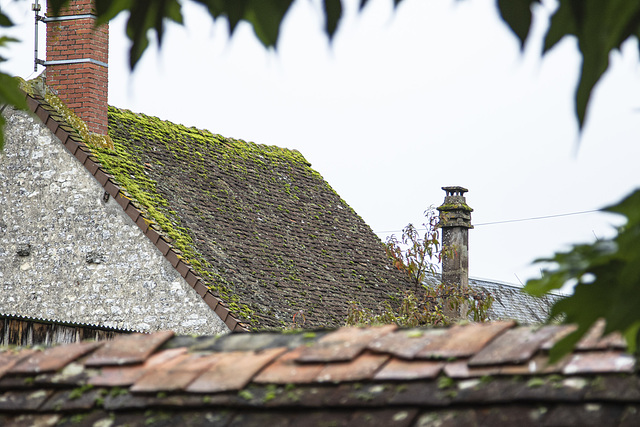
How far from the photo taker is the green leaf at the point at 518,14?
52.1 inches

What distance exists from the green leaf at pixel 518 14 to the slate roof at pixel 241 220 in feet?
36.7

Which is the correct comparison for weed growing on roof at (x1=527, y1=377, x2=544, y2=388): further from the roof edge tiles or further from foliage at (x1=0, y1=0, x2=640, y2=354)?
the roof edge tiles

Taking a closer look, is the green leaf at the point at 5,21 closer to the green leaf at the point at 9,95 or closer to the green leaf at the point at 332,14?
the green leaf at the point at 9,95

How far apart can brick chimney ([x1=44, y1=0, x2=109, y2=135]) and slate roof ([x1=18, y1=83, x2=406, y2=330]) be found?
1.33 feet

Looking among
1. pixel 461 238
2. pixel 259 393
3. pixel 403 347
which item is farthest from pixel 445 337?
pixel 461 238

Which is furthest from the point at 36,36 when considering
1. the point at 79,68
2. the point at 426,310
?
the point at 426,310

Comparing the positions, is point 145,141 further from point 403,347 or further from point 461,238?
point 403,347

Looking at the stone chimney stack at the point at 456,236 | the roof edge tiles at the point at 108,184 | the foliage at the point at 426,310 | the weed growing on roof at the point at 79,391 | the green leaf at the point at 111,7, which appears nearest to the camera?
the green leaf at the point at 111,7

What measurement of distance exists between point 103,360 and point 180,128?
1516cm

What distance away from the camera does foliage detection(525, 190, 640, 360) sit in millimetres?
1226

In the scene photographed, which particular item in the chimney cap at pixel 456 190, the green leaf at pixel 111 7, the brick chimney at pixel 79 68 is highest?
the brick chimney at pixel 79 68

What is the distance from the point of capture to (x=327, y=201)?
741 inches

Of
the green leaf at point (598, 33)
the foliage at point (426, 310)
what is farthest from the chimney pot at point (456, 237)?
the green leaf at point (598, 33)

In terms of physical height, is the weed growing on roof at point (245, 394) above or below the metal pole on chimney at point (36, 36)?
below
